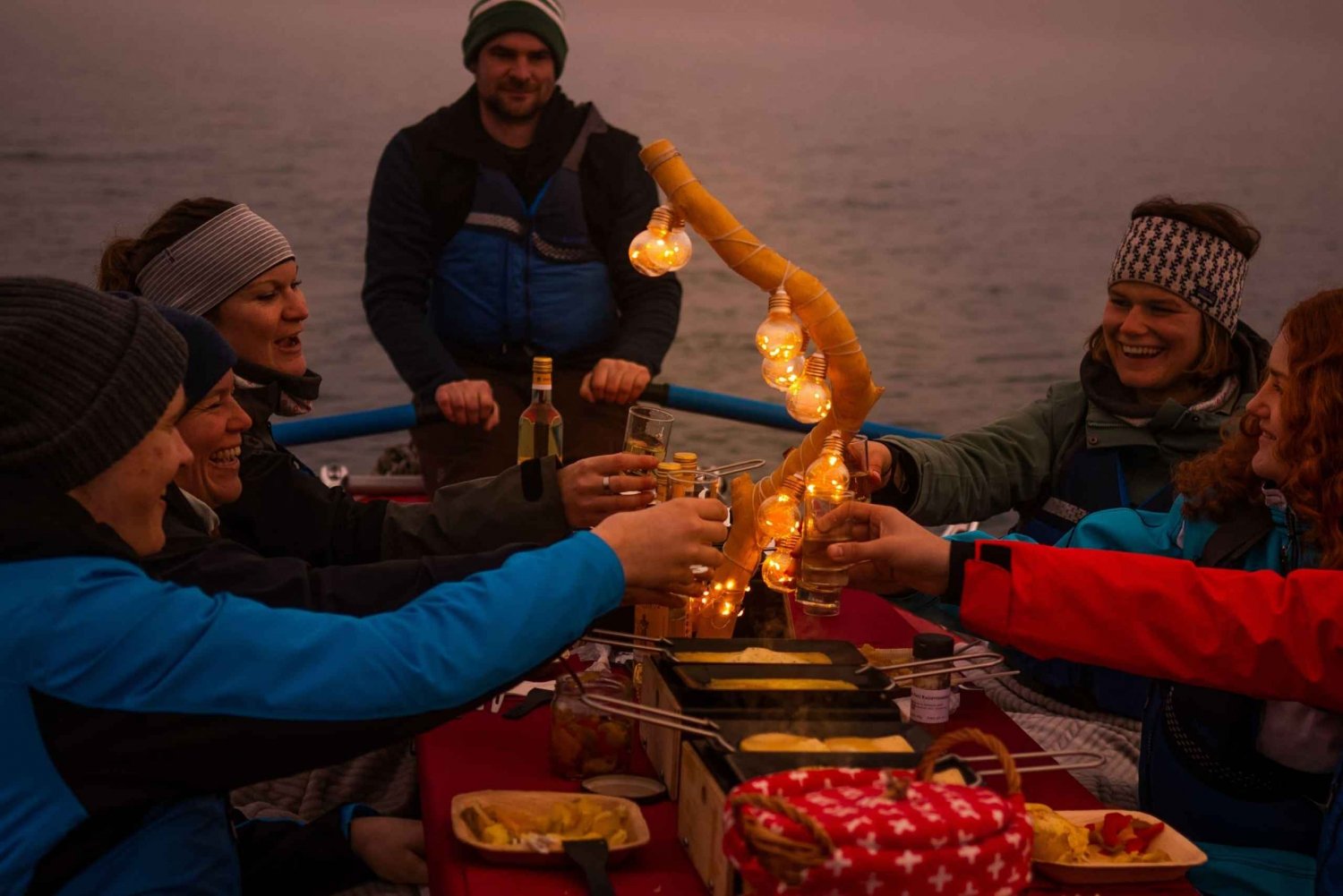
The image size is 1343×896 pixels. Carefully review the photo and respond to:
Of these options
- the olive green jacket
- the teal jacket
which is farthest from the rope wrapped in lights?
the olive green jacket

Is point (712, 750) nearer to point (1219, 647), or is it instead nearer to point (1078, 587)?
point (1078, 587)

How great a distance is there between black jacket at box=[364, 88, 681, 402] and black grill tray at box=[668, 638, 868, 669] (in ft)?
6.28

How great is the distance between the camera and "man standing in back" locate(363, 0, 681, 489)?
361cm

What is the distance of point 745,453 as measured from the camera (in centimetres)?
562

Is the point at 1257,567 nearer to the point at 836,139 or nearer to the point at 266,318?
the point at 266,318

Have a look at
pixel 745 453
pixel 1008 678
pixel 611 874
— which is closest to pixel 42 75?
pixel 745 453

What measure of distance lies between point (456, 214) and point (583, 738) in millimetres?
2269

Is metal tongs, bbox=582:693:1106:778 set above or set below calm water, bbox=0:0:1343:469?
below

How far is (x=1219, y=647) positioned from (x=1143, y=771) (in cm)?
33

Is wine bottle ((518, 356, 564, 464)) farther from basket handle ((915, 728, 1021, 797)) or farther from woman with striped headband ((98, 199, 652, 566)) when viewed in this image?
basket handle ((915, 728, 1021, 797))

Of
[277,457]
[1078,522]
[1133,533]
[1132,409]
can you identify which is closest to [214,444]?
[277,457]

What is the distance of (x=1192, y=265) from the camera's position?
8.54 ft

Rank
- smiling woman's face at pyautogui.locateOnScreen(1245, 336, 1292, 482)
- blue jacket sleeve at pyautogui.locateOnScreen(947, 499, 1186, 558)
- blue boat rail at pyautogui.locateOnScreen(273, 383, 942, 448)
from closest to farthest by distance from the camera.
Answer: smiling woman's face at pyautogui.locateOnScreen(1245, 336, 1292, 482), blue jacket sleeve at pyautogui.locateOnScreen(947, 499, 1186, 558), blue boat rail at pyautogui.locateOnScreen(273, 383, 942, 448)

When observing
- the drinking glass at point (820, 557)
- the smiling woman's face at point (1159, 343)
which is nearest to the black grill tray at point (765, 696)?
the drinking glass at point (820, 557)
